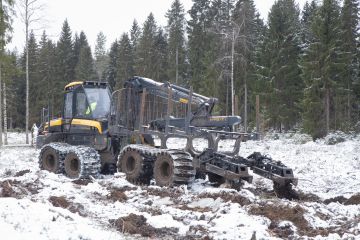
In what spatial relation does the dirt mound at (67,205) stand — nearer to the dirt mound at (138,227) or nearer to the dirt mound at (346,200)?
the dirt mound at (138,227)

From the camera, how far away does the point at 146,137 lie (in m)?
14.3

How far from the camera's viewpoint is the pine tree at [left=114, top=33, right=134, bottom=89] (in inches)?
2247

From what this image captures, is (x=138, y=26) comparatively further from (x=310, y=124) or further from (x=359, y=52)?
(x=310, y=124)

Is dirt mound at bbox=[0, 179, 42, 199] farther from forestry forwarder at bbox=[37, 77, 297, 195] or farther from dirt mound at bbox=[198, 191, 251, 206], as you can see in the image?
dirt mound at bbox=[198, 191, 251, 206]

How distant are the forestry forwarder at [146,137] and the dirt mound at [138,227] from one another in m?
3.50

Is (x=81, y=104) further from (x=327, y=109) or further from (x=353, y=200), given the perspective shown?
(x=327, y=109)

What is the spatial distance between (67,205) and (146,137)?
Result: 5.73 m

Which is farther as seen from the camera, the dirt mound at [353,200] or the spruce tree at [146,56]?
the spruce tree at [146,56]

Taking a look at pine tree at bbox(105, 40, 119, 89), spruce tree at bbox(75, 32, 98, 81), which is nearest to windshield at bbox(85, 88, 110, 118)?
spruce tree at bbox(75, 32, 98, 81)

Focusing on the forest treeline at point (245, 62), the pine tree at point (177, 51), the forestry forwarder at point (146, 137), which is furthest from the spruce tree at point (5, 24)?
the pine tree at point (177, 51)

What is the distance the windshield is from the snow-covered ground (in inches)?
124

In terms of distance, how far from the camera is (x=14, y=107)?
198 feet

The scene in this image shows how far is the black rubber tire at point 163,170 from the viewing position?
1159 centimetres

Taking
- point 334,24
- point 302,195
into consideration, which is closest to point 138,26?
point 334,24
